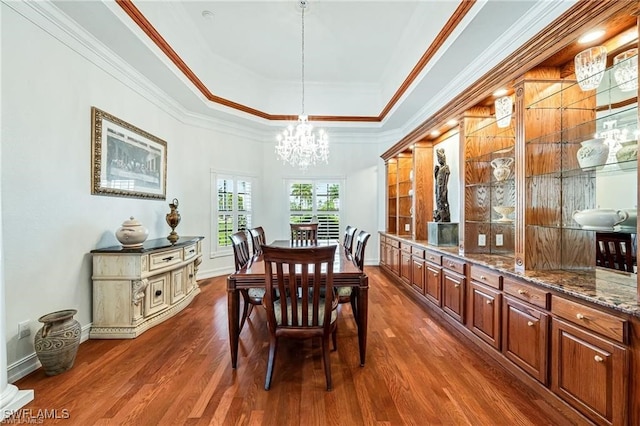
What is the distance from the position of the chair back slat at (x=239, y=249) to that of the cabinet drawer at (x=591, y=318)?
8.07 ft

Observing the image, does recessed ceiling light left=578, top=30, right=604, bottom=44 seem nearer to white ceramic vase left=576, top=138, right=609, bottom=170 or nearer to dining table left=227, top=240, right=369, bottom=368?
white ceramic vase left=576, top=138, right=609, bottom=170

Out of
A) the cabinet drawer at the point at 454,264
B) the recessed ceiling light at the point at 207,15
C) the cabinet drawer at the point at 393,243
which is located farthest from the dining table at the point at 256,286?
the recessed ceiling light at the point at 207,15

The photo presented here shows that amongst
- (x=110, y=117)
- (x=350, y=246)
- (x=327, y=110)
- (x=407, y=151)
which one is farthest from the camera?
(x=327, y=110)

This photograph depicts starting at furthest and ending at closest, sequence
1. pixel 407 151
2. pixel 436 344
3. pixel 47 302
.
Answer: pixel 407 151 < pixel 436 344 < pixel 47 302

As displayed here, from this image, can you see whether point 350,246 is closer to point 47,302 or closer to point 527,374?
point 527,374

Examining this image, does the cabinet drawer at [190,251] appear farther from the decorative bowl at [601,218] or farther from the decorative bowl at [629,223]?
the decorative bowl at [629,223]

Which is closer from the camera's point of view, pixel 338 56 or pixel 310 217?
pixel 338 56

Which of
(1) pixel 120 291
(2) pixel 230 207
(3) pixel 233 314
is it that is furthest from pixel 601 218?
(2) pixel 230 207

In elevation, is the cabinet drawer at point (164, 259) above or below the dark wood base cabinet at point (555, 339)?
above

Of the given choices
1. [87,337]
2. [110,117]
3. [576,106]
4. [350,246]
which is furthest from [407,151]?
[87,337]

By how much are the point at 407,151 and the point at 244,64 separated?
348cm

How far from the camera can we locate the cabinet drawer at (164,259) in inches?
121

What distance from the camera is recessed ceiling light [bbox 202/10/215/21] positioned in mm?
3830

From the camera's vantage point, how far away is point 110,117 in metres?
3.14
